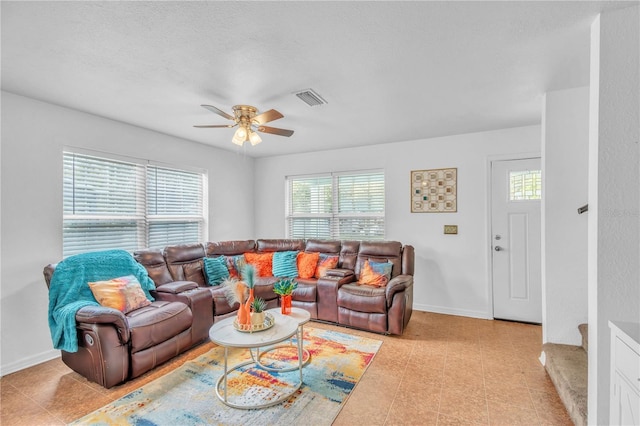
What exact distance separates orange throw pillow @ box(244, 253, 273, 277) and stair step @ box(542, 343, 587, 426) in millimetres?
3233

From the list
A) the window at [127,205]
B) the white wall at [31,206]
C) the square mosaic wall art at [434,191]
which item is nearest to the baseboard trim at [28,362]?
the white wall at [31,206]

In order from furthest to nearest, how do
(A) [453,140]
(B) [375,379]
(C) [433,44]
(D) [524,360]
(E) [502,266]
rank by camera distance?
1. (A) [453,140]
2. (E) [502,266]
3. (D) [524,360]
4. (B) [375,379]
5. (C) [433,44]

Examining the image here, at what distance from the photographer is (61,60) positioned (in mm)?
2090

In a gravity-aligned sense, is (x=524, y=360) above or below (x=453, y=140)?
below

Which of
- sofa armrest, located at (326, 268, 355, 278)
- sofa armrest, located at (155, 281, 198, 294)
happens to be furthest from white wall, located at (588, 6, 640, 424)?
sofa armrest, located at (155, 281, 198, 294)

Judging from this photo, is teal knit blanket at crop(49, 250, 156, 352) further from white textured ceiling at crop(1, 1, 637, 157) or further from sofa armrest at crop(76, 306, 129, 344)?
white textured ceiling at crop(1, 1, 637, 157)

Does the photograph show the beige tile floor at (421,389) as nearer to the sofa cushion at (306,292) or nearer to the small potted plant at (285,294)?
the small potted plant at (285,294)

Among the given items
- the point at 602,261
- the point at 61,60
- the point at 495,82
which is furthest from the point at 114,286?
the point at 495,82

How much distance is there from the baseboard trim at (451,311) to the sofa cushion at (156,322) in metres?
3.05

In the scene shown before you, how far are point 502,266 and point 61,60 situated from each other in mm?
4861

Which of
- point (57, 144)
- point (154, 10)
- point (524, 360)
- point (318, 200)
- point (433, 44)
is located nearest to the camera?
point (154, 10)

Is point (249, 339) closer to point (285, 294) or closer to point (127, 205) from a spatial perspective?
point (285, 294)

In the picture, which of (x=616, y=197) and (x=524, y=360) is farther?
(x=524, y=360)

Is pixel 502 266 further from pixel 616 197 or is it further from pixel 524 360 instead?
pixel 616 197
